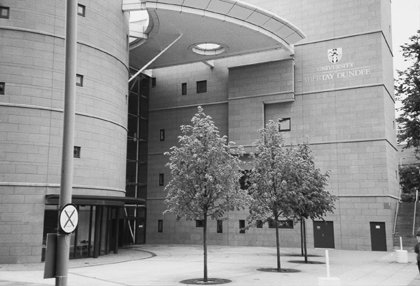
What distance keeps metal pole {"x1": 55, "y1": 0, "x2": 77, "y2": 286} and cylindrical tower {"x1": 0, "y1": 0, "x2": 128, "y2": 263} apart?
49.9 ft

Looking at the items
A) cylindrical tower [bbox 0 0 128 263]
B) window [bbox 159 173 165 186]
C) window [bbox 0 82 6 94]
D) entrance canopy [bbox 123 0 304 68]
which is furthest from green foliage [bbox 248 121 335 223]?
window [bbox 159 173 165 186]

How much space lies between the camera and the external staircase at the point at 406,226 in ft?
100

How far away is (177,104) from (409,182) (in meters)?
31.2

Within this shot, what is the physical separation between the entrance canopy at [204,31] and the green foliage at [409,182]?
28118mm

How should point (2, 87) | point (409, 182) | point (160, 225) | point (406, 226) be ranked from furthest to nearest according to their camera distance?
point (409, 182), point (160, 225), point (406, 226), point (2, 87)

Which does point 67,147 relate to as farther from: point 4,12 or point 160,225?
point 160,225

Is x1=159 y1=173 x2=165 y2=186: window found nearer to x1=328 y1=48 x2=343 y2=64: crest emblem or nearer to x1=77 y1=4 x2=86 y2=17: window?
x1=328 y1=48 x2=343 y2=64: crest emblem

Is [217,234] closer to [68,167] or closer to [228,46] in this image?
[228,46]

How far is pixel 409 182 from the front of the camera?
5453 cm

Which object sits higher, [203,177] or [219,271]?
[203,177]

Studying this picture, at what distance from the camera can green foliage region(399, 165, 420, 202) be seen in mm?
53406

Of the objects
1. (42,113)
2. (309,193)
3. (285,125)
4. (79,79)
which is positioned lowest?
(309,193)

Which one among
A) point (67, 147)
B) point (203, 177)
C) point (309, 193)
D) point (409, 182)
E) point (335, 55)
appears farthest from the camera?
point (409, 182)

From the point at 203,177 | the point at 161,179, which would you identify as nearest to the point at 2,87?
the point at 203,177
